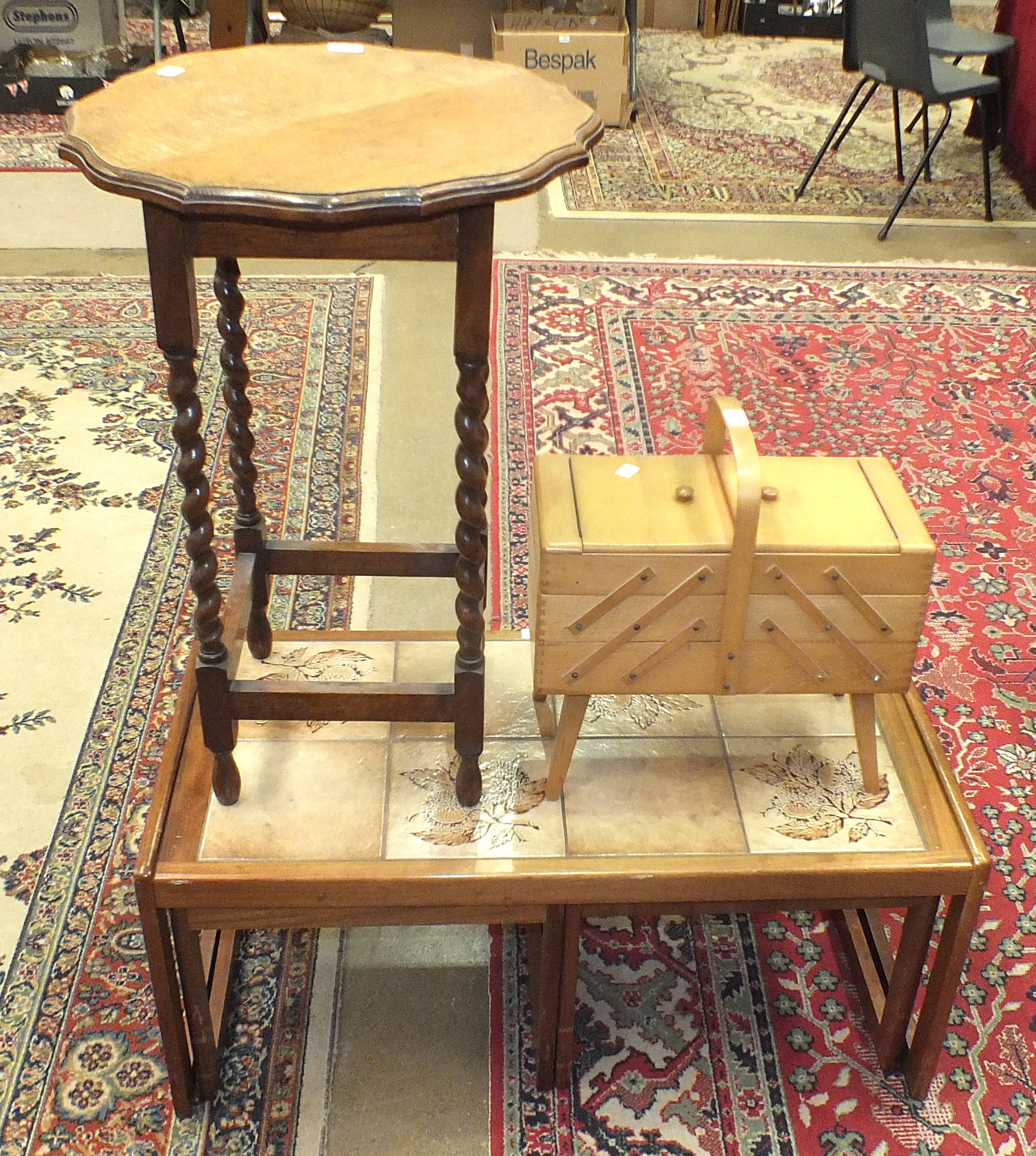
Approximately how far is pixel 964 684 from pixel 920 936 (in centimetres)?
97

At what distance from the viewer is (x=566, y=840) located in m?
1.69

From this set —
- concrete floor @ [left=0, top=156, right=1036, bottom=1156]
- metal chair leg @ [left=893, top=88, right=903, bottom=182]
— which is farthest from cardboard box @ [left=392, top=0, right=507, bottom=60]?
metal chair leg @ [left=893, top=88, right=903, bottom=182]

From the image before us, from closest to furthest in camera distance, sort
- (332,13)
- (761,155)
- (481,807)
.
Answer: (481,807)
(761,155)
(332,13)

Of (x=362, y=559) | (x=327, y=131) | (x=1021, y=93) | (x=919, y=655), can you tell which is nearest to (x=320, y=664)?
(x=362, y=559)

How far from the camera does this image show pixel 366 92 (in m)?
1.56

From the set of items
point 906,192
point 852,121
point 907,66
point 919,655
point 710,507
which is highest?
point 907,66

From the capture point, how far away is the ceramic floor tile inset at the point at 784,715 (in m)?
1.88

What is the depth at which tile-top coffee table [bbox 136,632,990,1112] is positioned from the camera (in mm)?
1633

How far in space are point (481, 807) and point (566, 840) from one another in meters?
0.13

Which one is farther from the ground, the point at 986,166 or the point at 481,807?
the point at 986,166

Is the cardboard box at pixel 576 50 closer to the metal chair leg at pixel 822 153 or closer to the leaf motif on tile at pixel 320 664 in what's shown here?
the metal chair leg at pixel 822 153

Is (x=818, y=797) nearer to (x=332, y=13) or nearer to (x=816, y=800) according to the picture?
(x=816, y=800)

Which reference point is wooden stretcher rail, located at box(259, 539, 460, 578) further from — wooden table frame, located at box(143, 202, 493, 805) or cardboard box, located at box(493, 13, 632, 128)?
cardboard box, located at box(493, 13, 632, 128)

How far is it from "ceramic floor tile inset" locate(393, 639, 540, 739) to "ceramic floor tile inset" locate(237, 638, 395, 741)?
31 millimetres
